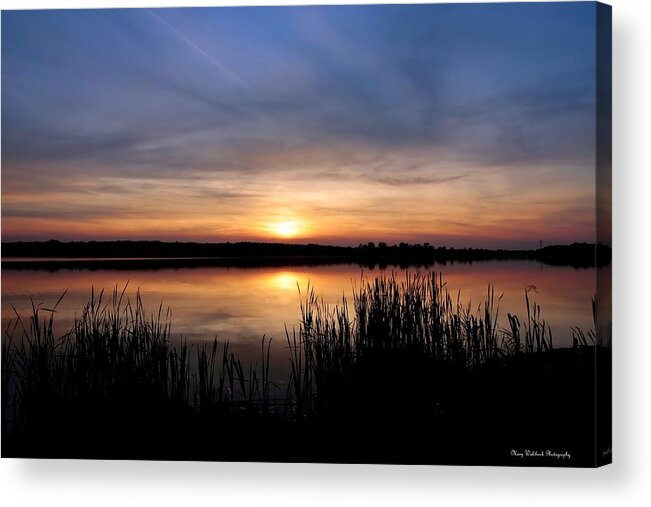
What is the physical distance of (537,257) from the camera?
3.27 meters

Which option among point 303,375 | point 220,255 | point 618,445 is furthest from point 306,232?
point 618,445

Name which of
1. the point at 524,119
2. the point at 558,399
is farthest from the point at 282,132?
the point at 558,399

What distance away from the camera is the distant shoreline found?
3291mm

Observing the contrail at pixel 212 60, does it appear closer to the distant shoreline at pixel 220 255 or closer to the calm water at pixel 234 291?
the distant shoreline at pixel 220 255

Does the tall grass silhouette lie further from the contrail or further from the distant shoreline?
the contrail

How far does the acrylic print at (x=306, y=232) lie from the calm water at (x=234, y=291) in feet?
0.04

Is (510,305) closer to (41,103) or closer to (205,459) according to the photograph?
(205,459)

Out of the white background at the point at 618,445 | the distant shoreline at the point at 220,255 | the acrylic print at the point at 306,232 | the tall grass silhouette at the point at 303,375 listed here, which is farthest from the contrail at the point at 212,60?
the tall grass silhouette at the point at 303,375

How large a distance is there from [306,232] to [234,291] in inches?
15.7

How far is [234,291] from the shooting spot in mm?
3402

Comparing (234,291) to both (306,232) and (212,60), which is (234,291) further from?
(212,60)

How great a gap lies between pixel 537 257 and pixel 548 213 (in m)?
0.18

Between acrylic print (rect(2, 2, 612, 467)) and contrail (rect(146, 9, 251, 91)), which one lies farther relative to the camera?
contrail (rect(146, 9, 251, 91))

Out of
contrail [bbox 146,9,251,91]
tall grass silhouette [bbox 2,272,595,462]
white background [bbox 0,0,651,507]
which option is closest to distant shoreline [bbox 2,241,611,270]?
tall grass silhouette [bbox 2,272,595,462]
